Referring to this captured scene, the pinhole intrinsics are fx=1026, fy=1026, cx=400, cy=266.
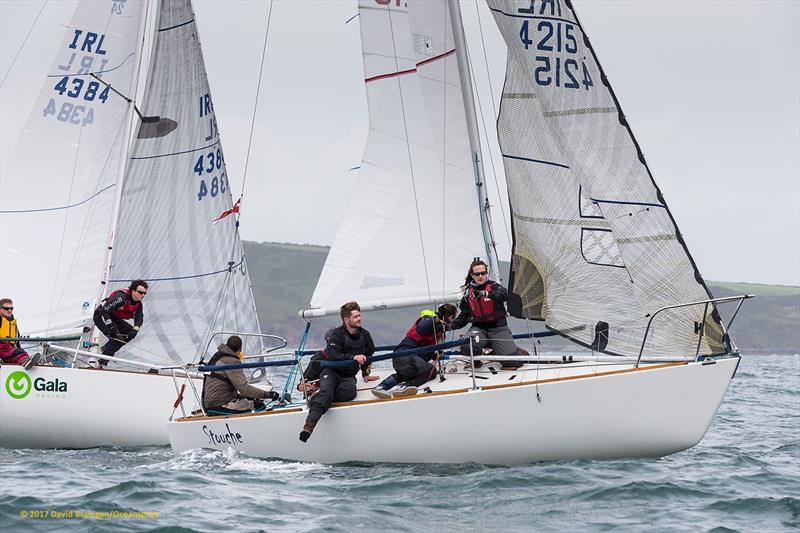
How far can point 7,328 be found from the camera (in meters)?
14.2

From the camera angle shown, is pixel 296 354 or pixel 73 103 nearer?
pixel 296 354

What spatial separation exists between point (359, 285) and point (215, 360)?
6.45 feet

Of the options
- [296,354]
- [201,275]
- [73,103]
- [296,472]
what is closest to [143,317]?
[201,275]

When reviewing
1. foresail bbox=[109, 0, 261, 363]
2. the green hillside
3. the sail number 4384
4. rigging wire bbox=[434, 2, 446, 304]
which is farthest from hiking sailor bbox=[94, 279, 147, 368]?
the green hillside

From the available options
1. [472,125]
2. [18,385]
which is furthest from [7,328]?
[472,125]

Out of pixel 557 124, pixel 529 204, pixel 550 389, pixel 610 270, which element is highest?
pixel 557 124

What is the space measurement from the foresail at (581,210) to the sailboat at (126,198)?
19.0 ft

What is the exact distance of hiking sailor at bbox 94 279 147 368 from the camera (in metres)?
14.1

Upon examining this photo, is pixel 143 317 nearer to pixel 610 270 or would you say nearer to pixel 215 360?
pixel 215 360

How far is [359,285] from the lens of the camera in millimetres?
12602

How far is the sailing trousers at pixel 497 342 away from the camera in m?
10.7

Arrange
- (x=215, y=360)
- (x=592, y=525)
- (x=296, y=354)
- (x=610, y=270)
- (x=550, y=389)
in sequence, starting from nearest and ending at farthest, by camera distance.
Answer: (x=592, y=525), (x=550, y=389), (x=610, y=270), (x=296, y=354), (x=215, y=360)

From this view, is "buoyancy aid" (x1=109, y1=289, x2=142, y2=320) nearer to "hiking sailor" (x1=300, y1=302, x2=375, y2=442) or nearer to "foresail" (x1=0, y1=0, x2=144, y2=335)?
"foresail" (x1=0, y1=0, x2=144, y2=335)

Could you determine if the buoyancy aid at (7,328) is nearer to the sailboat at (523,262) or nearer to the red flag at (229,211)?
the red flag at (229,211)
